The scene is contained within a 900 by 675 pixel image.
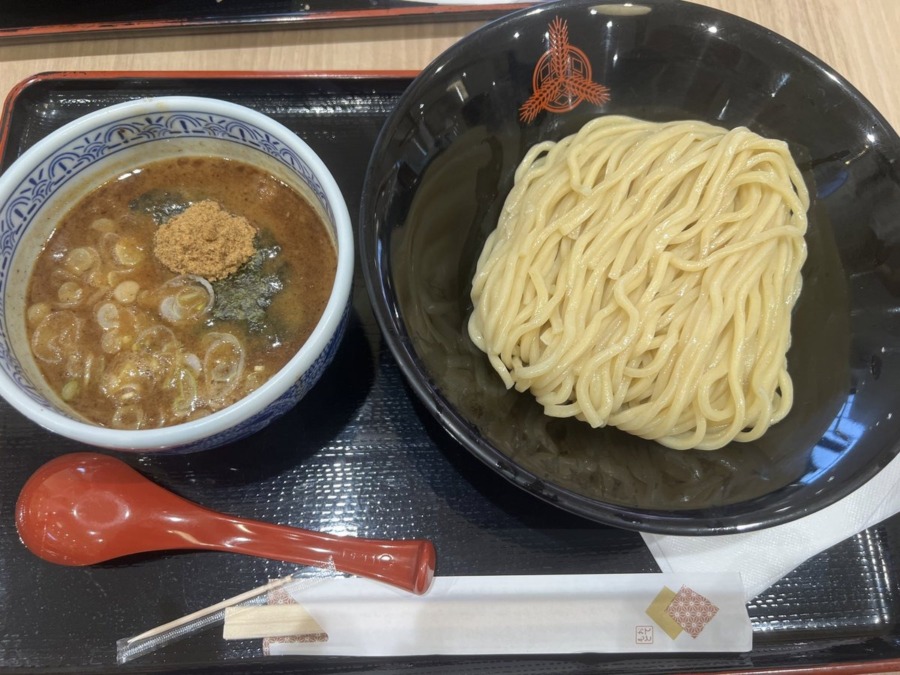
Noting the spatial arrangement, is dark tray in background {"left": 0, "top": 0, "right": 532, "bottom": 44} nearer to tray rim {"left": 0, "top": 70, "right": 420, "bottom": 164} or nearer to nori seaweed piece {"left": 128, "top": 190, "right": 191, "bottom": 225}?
tray rim {"left": 0, "top": 70, "right": 420, "bottom": 164}

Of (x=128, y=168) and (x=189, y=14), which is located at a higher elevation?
(x=189, y=14)

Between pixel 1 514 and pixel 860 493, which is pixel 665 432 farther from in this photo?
pixel 1 514

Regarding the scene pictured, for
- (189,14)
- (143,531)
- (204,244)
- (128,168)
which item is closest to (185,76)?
(189,14)

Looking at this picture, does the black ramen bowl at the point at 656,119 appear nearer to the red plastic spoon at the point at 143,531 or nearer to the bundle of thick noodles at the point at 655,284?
the bundle of thick noodles at the point at 655,284

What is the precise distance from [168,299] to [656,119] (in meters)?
1.35

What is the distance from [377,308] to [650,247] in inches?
27.5

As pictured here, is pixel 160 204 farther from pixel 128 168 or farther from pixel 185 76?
pixel 185 76

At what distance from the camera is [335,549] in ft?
4.11

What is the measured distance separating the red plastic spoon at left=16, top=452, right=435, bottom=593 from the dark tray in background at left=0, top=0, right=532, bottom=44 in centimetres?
145

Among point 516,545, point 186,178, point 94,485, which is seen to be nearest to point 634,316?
point 516,545

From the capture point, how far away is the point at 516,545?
51.6 inches

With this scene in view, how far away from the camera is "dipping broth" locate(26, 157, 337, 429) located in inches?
45.8

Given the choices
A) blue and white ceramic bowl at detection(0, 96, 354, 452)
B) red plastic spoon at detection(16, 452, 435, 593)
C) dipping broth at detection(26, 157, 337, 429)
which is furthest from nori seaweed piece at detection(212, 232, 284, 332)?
red plastic spoon at detection(16, 452, 435, 593)

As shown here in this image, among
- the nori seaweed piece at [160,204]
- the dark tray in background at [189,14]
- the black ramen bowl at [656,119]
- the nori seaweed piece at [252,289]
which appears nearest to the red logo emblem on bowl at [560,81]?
the black ramen bowl at [656,119]
